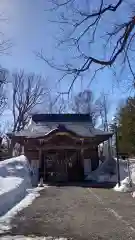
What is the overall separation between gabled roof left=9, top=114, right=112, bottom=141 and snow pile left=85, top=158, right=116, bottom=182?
9.86ft

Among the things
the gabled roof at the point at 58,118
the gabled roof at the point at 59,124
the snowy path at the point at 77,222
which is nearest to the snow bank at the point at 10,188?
the snowy path at the point at 77,222

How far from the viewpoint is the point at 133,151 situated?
28.7 m

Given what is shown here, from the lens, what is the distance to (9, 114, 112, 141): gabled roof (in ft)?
93.2

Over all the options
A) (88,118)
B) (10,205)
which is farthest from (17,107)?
(10,205)

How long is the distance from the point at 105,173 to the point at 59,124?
21.4ft

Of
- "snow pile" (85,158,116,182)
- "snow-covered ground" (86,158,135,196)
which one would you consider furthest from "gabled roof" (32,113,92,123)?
"snow-covered ground" (86,158,135,196)

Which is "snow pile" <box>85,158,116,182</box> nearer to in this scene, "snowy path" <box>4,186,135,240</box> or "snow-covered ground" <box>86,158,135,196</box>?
"snow-covered ground" <box>86,158,135,196</box>

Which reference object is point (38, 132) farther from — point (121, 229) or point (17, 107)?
point (121, 229)

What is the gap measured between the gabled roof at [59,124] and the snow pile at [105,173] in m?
3.00

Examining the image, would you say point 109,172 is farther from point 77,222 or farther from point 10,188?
point 77,222

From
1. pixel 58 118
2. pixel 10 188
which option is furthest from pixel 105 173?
pixel 10 188

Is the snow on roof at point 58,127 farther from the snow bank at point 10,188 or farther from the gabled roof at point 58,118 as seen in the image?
the snow bank at point 10,188

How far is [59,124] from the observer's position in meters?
28.2

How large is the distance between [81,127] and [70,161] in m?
4.84
